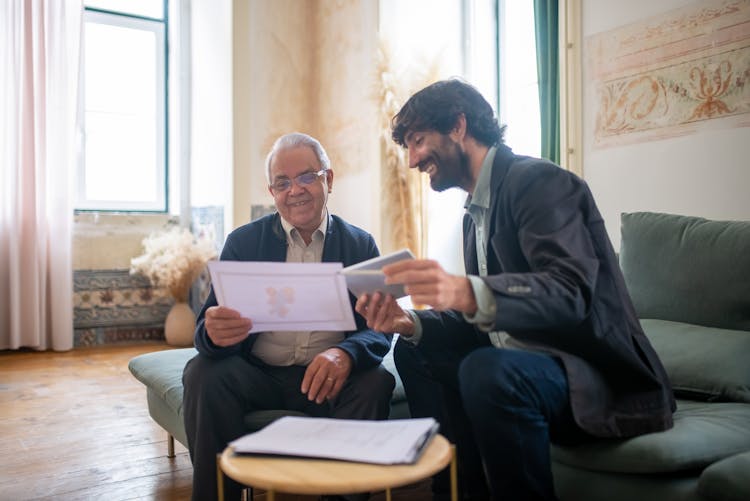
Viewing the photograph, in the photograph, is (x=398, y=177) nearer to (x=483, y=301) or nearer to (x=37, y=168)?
(x=37, y=168)

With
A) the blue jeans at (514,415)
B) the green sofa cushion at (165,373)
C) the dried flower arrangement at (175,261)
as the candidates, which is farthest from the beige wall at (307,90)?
the blue jeans at (514,415)

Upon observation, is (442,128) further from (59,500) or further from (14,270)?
(14,270)

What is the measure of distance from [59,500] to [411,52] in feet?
10.4

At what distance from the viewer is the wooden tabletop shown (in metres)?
0.86

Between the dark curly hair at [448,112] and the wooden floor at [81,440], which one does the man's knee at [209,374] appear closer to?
the wooden floor at [81,440]

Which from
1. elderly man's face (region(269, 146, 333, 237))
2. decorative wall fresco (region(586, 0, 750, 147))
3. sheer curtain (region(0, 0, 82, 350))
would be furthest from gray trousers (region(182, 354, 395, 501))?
sheer curtain (region(0, 0, 82, 350))

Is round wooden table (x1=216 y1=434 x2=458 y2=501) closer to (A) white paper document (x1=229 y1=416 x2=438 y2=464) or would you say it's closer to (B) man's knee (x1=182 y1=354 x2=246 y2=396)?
(A) white paper document (x1=229 y1=416 x2=438 y2=464)

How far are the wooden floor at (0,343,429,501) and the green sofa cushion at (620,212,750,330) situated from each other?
929 millimetres

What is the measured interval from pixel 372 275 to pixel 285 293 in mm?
208

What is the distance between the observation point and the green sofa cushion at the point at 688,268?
1.72 meters

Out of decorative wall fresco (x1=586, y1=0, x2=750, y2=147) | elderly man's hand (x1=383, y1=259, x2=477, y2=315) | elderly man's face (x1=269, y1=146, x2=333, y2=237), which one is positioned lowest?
elderly man's hand (x1=383, y1=259, x2=477, y2=315)

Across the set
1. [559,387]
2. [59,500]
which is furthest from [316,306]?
[59,500]

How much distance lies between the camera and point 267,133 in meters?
4.75

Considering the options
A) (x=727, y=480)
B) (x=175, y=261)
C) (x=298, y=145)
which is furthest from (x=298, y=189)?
(x=175, y=261)
